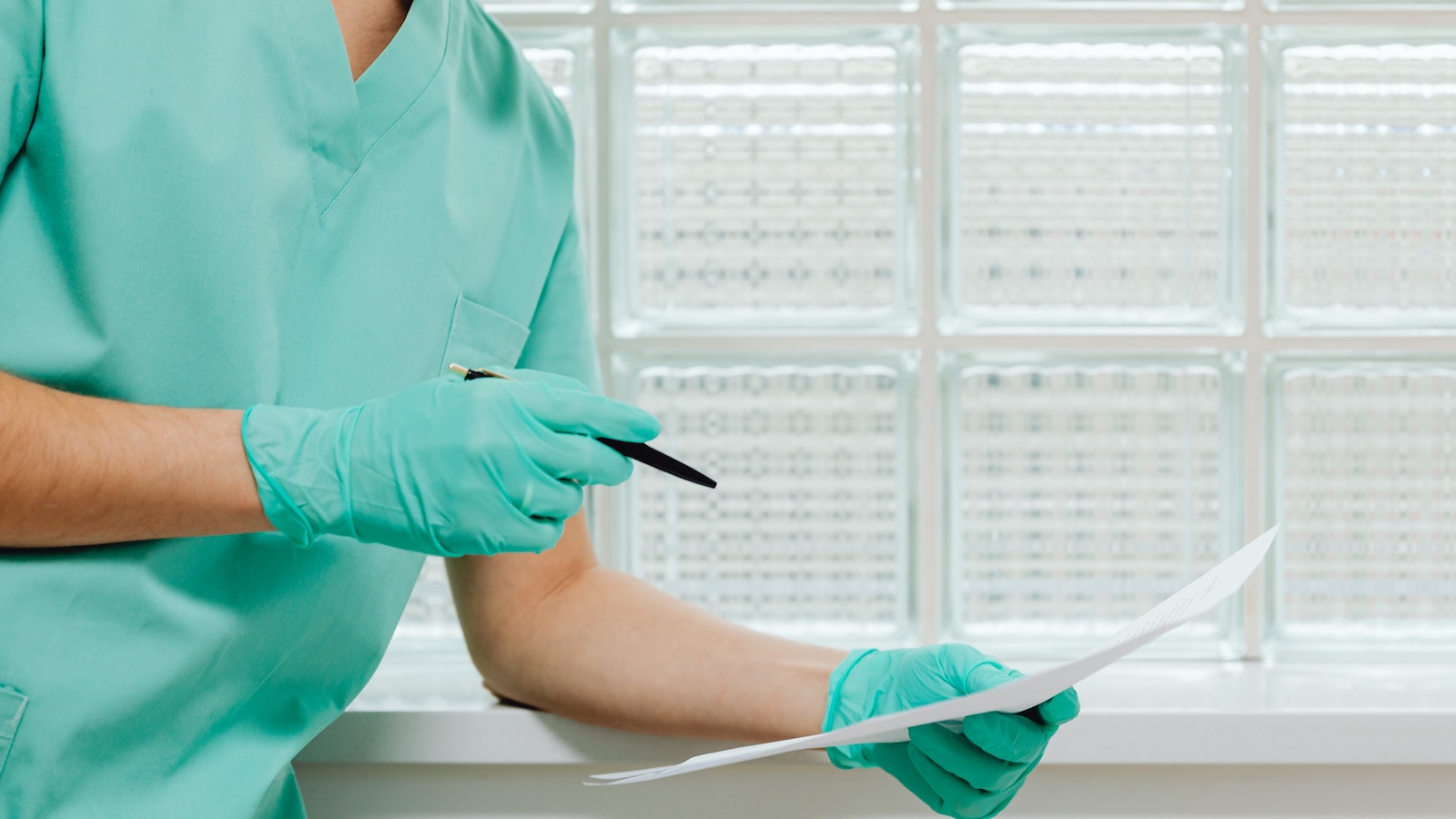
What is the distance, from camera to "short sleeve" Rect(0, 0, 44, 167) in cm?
52

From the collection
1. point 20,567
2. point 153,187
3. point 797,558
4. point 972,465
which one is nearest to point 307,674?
point 20,567

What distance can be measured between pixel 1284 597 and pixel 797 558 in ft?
1.67

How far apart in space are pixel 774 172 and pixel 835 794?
24.1 inches

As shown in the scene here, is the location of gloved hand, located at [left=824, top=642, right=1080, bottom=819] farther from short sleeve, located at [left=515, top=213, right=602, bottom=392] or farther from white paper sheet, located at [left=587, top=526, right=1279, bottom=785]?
short sleeve, located at [left=515, top=213, right=602, bottom=392]

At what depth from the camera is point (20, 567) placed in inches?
21.4

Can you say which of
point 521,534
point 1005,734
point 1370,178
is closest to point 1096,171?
point 1370,178

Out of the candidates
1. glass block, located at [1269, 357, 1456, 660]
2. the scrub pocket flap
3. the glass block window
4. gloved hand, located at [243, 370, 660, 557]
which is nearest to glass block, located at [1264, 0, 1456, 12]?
the glass block window

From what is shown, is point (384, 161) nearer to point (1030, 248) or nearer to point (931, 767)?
point (931, 767)

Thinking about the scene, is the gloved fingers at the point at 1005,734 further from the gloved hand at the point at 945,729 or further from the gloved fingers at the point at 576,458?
the gloved fingers at the point at 576,458

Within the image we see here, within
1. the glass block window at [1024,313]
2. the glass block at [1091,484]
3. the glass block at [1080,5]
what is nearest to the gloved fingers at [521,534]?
the glass block window at [1024,313]

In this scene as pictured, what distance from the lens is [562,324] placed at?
0.83 m

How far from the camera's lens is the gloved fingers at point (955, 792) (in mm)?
689

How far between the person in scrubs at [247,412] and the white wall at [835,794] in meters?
0.12

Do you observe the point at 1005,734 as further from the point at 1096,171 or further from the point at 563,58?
the point at 563,58
